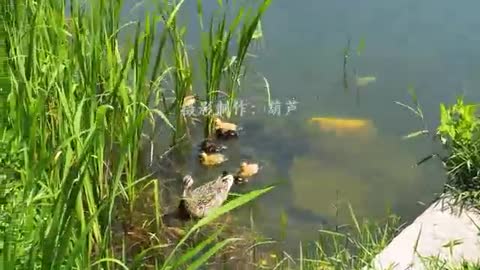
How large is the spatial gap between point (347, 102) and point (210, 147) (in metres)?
0.74

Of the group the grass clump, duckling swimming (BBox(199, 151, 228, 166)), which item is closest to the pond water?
duckling swimming (BBox(199, 151, 228, 166))

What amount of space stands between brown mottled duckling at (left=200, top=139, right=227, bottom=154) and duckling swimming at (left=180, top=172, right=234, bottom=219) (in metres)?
0.36

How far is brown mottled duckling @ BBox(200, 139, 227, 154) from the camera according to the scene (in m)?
3.85

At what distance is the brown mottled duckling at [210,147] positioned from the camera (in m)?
3.85

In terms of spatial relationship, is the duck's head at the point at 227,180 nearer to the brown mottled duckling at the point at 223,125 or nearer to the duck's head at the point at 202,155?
the duck's head at the point at 202,155

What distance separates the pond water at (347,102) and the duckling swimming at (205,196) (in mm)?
123

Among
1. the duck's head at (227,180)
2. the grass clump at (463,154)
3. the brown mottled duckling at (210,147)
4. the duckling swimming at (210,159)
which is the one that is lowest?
the duckling swimming at (210,159)

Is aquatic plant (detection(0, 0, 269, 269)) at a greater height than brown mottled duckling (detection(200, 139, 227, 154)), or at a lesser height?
greater

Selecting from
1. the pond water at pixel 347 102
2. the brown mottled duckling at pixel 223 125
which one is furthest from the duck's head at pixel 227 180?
the brown mottled duckling at pixel 223 125

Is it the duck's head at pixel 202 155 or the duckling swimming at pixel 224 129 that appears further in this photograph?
the duckling swimming at pixel 224 129

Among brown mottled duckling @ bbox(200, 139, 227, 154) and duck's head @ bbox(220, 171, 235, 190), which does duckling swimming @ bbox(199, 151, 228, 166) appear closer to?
brown mottled duckling @ bbox(200, 139, 227, 154)

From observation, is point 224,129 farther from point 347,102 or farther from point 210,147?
point 347,102

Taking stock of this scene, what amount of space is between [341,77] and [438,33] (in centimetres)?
66

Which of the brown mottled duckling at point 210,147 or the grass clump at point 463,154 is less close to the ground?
the grass clump at point 463,154
